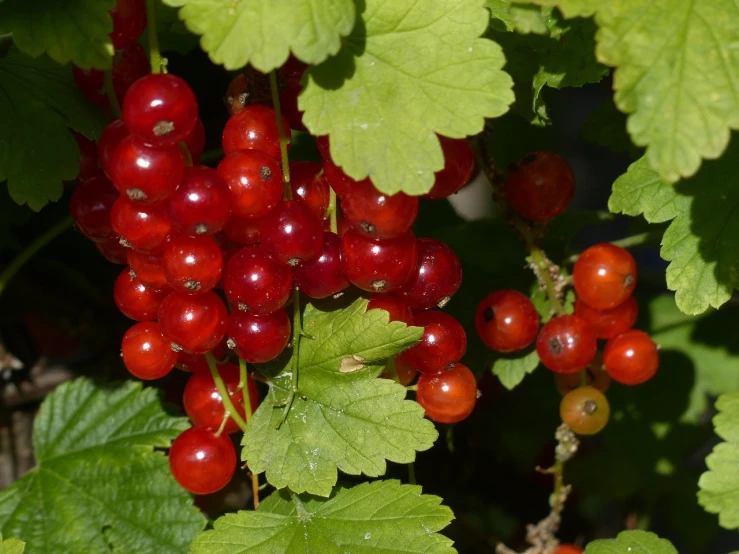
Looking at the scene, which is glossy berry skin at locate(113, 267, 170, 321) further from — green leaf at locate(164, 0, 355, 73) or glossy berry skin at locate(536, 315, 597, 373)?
glossy berry skin at locate(536, 315, 597, 373)

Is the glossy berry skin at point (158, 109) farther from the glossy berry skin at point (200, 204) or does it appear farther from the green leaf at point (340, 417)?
the green leaf at point (340, 417)

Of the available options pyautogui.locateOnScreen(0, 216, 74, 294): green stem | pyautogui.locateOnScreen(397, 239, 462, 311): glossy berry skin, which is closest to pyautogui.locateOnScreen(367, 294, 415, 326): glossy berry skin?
pyautogui.locateOnScreen(397, 239, 462, 311): glossy berry skin

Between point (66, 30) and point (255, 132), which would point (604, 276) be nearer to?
point (255, 132)

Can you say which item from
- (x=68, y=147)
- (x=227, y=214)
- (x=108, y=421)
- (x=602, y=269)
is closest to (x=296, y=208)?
(x=227, y=214)

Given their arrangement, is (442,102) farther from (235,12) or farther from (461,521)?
(461,521)

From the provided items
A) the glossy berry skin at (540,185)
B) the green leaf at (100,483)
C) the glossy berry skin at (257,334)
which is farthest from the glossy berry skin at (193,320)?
the glossy berry skin at (540,185)
